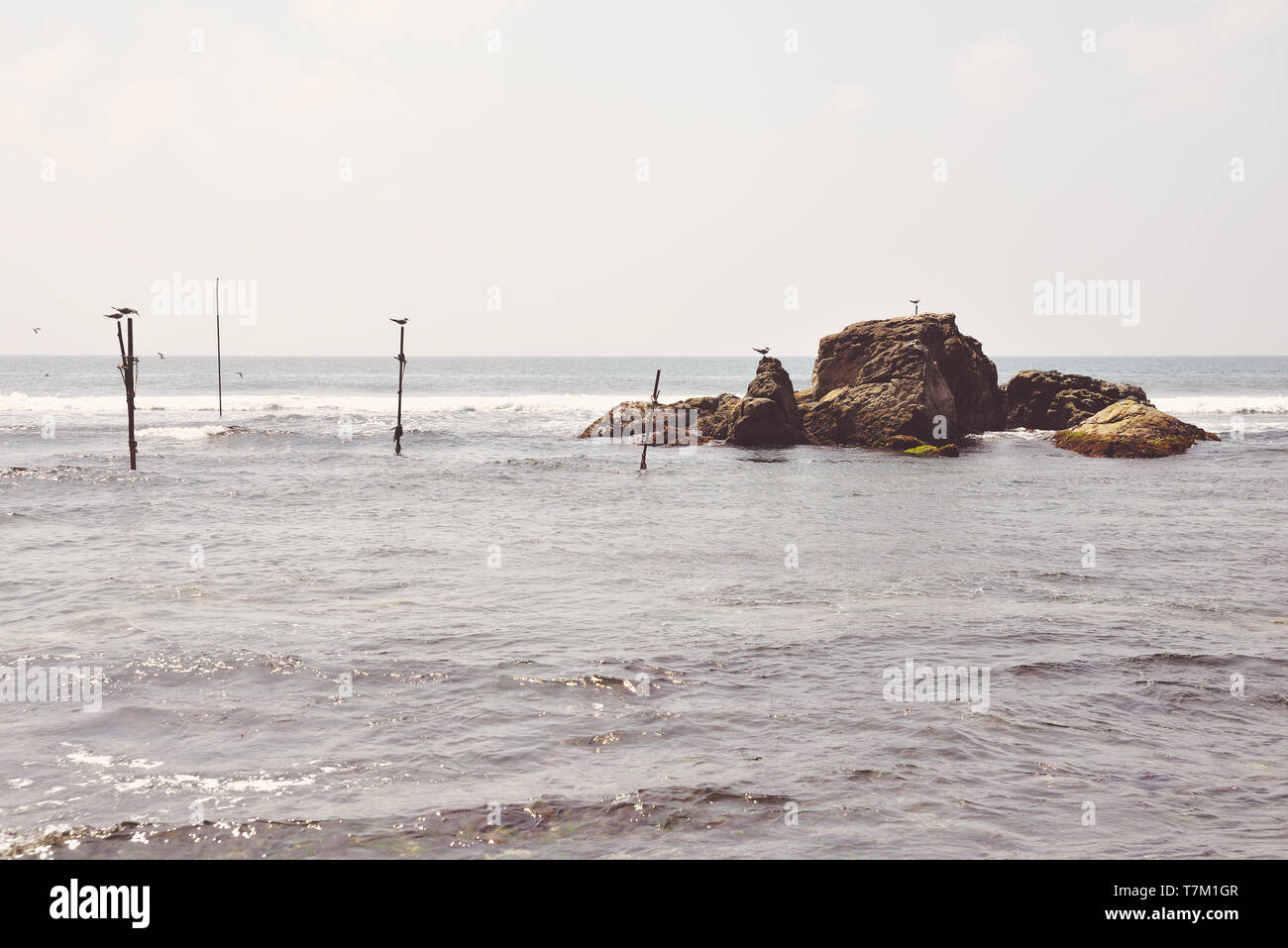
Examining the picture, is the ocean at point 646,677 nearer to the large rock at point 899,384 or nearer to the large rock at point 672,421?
the large rock at point 899,384

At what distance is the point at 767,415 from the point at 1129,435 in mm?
17101

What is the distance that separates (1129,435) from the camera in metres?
42.9

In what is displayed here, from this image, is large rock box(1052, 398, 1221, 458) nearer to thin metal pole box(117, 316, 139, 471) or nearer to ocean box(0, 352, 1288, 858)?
ocean box(0, 352, 1288, 858)

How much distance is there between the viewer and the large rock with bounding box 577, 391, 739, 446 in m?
49.2

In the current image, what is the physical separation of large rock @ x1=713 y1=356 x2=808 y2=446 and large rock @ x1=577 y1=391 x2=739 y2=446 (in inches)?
18.2

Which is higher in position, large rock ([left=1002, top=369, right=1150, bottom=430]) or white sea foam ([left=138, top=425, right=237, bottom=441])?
large rock ([left=1002, top=369, right=1150, bottom=430])

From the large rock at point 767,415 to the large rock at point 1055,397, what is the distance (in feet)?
51.6

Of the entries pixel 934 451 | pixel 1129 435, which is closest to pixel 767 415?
pixel 934 451

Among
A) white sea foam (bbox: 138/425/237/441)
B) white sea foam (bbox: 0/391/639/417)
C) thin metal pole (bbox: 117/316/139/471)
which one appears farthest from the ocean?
white sea foam (bbox: 0/391/639/417)

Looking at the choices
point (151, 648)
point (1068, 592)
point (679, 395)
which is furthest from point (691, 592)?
point (679, 395)

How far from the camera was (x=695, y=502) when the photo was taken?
98.2 ft

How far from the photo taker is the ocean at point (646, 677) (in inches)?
324

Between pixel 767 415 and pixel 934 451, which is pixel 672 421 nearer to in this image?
pixel 767 415
